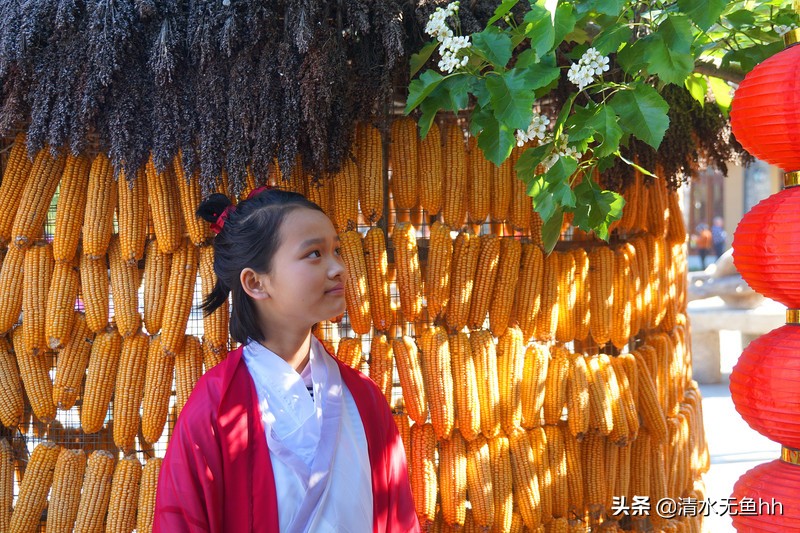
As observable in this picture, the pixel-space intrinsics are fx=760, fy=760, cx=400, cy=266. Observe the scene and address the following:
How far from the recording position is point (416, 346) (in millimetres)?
3016

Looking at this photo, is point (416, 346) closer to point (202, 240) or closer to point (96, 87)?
point (202, 240)

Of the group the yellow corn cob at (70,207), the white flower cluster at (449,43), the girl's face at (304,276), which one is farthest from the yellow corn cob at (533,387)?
the yellow corn cob at (70,207)

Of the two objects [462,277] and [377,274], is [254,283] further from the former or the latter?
[462,277]

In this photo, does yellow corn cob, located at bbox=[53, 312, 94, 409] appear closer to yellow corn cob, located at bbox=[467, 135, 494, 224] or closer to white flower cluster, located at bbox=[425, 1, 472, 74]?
yellow corn cob, located at bbox=[467, 135, 494, 224]

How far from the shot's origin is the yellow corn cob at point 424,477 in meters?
2.93

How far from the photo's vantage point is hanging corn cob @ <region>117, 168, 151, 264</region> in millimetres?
2838

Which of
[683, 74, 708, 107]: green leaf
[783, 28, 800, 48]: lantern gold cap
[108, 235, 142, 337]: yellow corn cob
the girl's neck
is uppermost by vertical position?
[783, 28, 800, 48]: lantern gold cap

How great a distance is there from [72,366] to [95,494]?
483mm

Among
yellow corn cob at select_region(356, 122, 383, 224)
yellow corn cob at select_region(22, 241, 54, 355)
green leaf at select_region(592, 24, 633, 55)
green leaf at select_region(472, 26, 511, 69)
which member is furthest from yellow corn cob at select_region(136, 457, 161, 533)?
green leaf at select_region(592, 24, 633, 55)

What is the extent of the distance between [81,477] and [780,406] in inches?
96.0

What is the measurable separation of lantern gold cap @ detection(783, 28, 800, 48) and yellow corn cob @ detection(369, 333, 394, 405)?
1.73m

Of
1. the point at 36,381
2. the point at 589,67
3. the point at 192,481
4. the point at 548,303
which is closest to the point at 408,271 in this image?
the point at 548,303

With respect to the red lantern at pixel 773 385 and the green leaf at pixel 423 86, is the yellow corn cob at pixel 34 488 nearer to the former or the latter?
the green leaf at pixel 423 86

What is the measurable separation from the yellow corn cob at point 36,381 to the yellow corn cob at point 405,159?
1.51 metres
